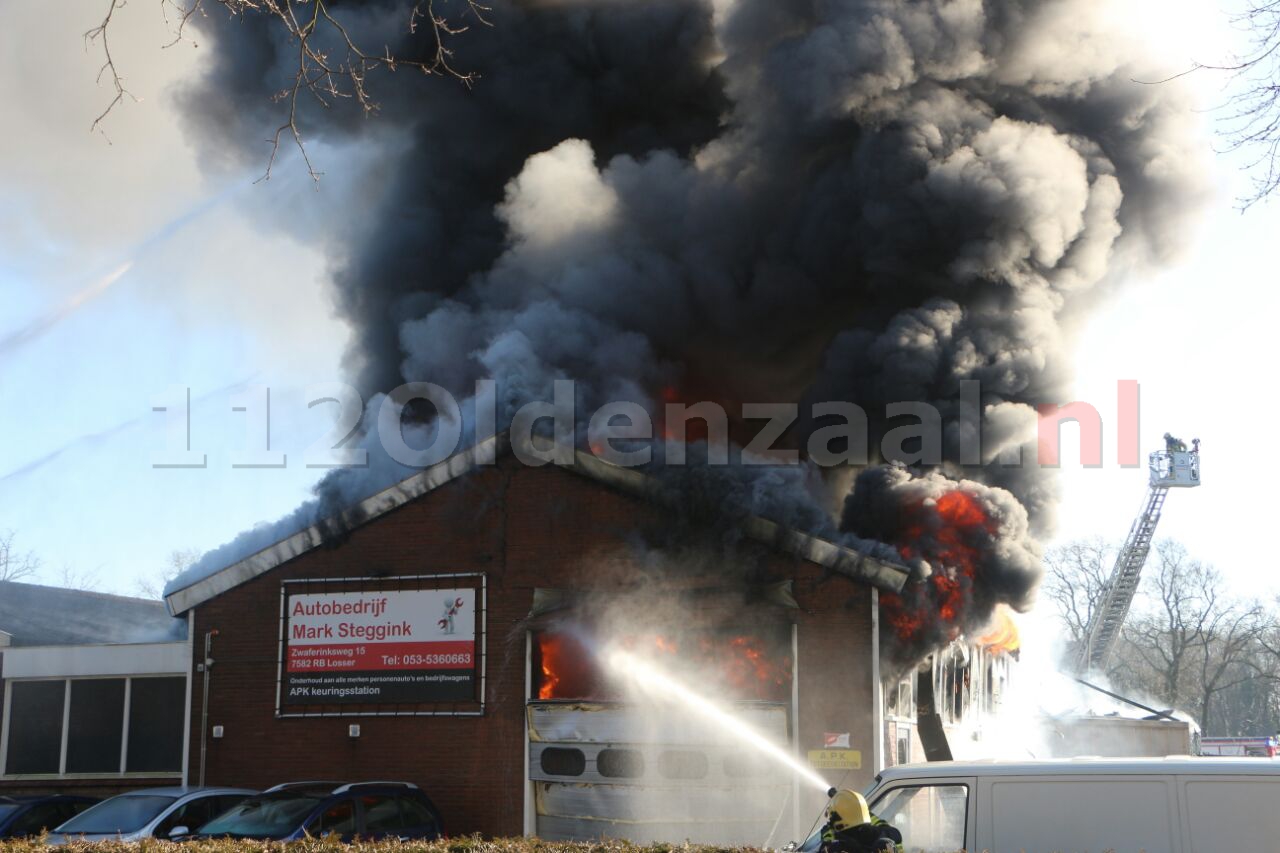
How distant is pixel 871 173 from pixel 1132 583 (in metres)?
29.8

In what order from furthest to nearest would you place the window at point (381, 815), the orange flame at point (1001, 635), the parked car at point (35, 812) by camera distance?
the orange flame at point (1001, 635) → the parked car at point (35, 812) → the window at point (381, 815)

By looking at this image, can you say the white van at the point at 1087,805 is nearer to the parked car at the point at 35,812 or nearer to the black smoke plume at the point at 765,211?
the black smoke plume at the point at 765,211

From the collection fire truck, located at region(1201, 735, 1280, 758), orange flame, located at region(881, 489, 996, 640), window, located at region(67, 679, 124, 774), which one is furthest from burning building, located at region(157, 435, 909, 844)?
fire truck, located at region(1201, 735, 1280, 758)

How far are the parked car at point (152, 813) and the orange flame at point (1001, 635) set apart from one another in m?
10.0

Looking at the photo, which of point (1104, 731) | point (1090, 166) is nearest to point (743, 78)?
point (1090, 166)

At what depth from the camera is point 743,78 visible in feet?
86.0

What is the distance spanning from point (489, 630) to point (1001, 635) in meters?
8.94

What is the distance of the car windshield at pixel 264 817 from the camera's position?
12586 mm

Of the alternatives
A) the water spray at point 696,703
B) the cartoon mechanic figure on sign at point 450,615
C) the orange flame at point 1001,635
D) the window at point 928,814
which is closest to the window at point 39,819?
the cartoon mechanic figure on sign at point 450,615

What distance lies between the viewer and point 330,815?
42.4 feet

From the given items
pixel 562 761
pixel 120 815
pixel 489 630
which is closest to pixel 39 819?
pixel 120 815

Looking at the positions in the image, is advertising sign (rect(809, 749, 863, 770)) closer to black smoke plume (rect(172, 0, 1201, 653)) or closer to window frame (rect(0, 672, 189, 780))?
black smoke plume (rect(172, 0, 1201, 653))

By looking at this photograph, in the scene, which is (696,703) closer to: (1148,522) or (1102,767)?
(1102,767)

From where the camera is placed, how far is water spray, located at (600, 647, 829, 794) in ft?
50.7
